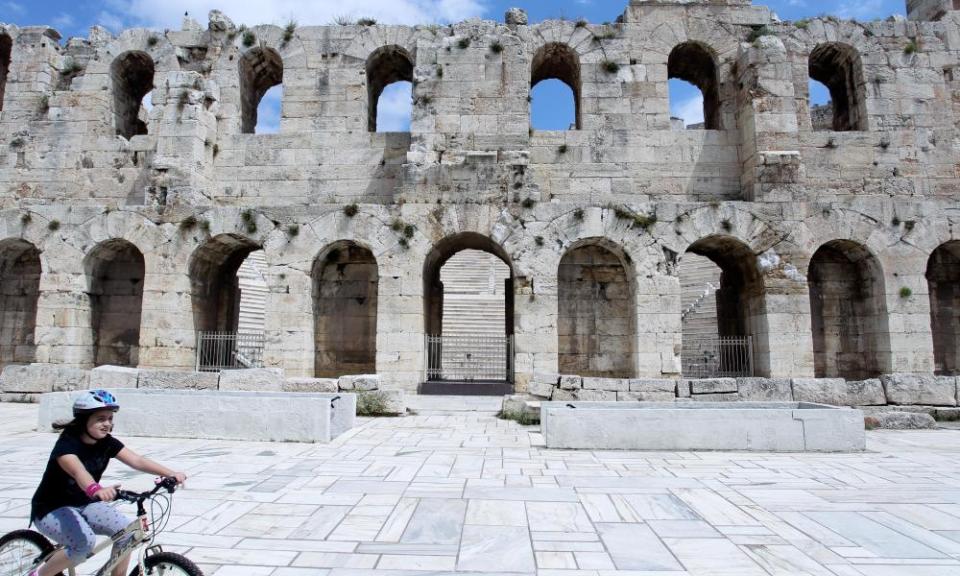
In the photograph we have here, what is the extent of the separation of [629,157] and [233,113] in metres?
11.7

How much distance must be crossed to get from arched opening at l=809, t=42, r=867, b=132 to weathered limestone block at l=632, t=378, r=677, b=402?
424 inches

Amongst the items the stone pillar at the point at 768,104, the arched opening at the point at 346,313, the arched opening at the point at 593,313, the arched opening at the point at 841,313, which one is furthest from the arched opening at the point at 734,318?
the arched opening at the point at 346,313

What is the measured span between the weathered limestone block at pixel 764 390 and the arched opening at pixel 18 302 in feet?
62.1

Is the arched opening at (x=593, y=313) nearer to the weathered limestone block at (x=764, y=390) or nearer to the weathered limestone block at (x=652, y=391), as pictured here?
the weathered limestone block at (x=652, y=391)

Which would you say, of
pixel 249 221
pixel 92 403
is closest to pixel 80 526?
pixel 92 403

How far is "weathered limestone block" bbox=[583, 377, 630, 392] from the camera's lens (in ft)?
38.9

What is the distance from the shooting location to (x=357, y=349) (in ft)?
53.4

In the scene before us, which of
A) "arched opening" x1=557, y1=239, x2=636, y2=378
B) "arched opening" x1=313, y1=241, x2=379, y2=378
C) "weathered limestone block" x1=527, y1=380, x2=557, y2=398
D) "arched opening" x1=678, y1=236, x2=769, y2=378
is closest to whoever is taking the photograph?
"weathered limestone block" x1=527, y1=380, x2=557, y2=398

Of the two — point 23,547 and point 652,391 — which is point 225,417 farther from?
point 652,391

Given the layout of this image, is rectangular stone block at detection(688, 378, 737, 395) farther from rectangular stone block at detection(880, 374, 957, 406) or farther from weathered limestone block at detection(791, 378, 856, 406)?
rectangular stone block at detection(880, 374, 957, 406)

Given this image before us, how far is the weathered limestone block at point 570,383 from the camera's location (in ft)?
39.3

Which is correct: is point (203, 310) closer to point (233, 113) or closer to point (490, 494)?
point (233, 113)

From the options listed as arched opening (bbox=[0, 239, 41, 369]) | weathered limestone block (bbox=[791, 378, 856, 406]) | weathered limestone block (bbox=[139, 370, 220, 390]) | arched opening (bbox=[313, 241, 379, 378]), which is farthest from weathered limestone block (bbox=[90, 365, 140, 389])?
weathered limestone block (bbox=[791, 378, 856, 406])

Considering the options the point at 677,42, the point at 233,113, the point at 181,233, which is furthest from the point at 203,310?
the point at 677,42
